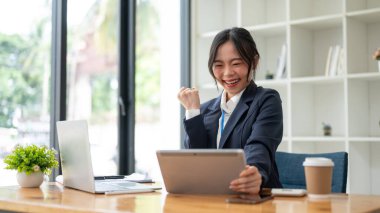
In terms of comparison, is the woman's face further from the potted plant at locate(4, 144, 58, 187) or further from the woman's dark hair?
the potted plant at locate(4, 144, 58, 187)

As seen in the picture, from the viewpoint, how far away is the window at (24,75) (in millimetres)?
3158

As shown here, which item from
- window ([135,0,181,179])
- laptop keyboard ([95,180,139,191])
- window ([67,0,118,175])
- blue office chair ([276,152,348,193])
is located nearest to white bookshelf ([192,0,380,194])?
window ([135,0,181,179])

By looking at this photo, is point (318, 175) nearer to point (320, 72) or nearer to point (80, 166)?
point (80, 166)

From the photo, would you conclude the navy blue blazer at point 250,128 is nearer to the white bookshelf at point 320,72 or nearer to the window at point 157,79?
the white bookshelf at point 320,72

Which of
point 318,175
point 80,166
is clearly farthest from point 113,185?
point 318,175

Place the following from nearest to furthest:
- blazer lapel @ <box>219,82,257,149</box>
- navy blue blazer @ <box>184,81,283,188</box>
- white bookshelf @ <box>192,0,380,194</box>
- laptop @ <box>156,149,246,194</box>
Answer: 1. laptop @ <box>156,149,246,194</box>
2. navy blue blazer @ <box>184,81,283,188</box>
3. blazer lapel @ <box>219,82,257,149</box>
4. white bookshelf @ <box>192,0,380,194</box>

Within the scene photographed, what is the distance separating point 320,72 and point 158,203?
8.46 feet

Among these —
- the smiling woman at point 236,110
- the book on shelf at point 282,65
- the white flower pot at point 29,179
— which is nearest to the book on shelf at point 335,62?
the book on shelf at point 282,65

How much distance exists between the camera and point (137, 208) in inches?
55.5

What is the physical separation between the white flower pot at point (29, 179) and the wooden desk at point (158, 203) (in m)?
0.24

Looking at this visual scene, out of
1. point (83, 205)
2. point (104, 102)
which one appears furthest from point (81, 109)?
point (83, 205)

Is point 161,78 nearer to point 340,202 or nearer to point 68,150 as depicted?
point 68,150

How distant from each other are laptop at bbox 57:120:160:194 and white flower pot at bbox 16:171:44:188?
0.10 m

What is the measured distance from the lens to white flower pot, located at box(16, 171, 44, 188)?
207 cm
